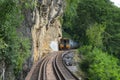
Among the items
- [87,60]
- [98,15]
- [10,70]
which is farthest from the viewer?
[98,15]

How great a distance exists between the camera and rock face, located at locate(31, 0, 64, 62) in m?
30.7

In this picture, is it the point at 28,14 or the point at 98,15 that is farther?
the point at 98,15

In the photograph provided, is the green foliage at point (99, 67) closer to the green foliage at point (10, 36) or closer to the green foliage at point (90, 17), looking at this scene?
the green foliage at point (10, 36)

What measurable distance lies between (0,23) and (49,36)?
39.1 m

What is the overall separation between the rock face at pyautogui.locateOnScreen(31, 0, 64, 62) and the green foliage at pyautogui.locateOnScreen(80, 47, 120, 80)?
22.6ft

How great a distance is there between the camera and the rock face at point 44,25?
30.7 meters

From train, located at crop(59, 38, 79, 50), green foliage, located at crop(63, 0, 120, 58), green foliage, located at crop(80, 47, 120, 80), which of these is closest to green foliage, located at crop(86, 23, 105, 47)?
green foliage, located at crop(63, 0, 120, 58)

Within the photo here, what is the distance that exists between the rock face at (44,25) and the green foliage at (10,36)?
886 cm

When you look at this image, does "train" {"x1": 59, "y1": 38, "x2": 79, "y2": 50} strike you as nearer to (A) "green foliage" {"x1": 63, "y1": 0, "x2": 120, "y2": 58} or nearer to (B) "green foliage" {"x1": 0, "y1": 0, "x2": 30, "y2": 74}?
(A) "green foliage" {"x1": 63, "y1": 0, "x2": 120, "y2": 58}

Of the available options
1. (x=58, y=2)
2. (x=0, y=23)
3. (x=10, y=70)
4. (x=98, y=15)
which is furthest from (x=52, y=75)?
(x=98, y=15)

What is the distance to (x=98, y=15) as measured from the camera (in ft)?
Result: 185

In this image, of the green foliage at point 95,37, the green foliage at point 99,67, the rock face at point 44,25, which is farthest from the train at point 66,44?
the green foliage at point 99,67

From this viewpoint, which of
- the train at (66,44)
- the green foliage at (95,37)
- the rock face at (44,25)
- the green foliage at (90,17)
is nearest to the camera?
the rock face at (44,25)

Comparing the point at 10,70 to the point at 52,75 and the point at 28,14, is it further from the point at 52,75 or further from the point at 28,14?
the point at 28,14
